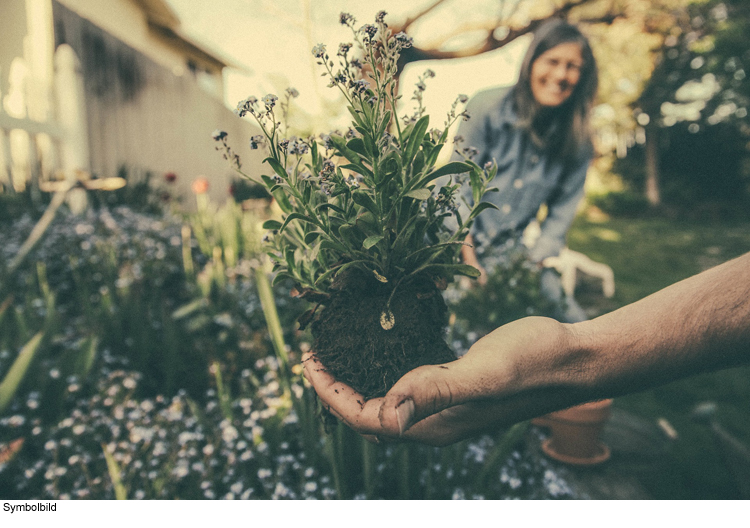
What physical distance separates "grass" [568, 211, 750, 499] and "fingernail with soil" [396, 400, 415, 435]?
137 centimetres

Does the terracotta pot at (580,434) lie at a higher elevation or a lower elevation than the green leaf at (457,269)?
lower

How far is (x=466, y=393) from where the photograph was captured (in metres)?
0.71

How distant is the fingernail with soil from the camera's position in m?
0.63

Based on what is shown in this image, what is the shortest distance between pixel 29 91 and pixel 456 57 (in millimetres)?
3340

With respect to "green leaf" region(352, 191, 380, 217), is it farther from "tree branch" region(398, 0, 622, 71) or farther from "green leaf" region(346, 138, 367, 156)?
"tree branch" region(398, 0, 622, 71)

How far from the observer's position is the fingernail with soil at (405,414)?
63 cm

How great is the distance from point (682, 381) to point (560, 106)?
6.75 ft

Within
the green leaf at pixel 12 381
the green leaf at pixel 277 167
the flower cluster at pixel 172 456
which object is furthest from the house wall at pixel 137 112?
the green leaf at pixel 277 167

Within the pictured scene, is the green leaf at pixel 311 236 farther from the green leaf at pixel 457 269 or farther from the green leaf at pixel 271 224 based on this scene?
the green leaf at pixel 457 269

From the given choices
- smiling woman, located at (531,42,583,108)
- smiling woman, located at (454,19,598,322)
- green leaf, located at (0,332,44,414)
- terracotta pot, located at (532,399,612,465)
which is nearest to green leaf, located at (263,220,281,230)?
smiling woman, located at (454,19,598,322)

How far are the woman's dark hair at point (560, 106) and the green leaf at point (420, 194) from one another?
4.79 ft

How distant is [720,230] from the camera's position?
6.33m

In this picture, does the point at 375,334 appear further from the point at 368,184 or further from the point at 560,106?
the point at 560,106
